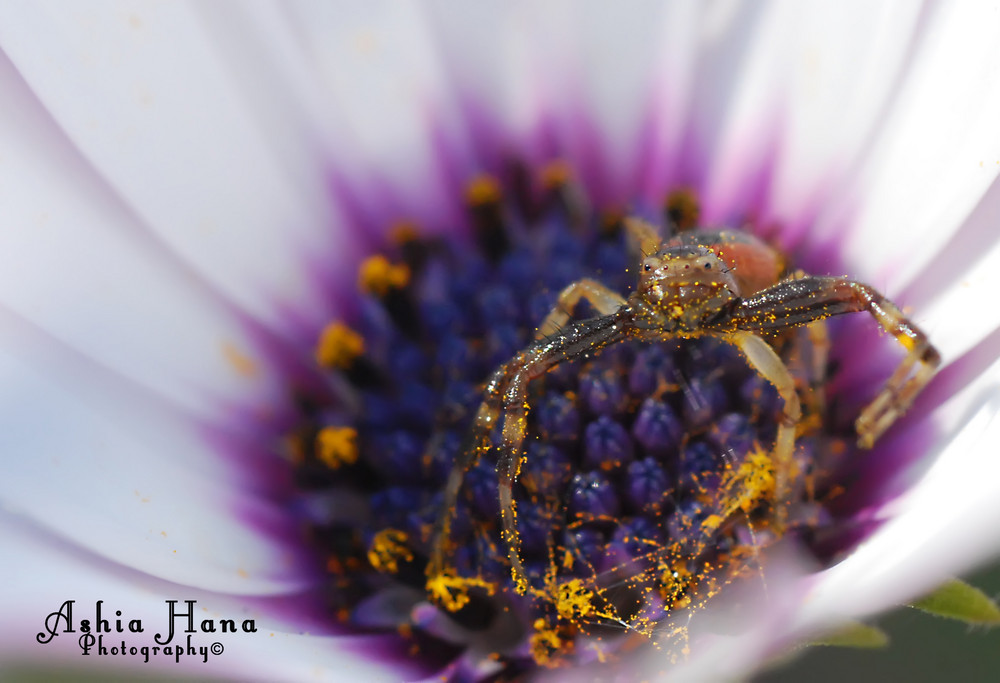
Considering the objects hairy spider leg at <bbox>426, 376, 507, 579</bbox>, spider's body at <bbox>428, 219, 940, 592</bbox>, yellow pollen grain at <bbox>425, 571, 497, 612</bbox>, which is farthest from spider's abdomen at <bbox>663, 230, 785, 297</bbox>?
yellow pollen grain at <bbox>425, 571, 497, 612</bbox>

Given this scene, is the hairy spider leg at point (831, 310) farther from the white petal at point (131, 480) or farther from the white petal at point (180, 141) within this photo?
the white petal at point (180, 141)

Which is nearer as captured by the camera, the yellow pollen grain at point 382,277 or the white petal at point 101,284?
the white petal at point 101,284

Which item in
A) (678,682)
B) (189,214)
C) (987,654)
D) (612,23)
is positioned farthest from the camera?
(612,23)

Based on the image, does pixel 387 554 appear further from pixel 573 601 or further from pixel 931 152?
pixel 931 152

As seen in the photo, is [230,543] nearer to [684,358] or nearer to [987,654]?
[684,358]

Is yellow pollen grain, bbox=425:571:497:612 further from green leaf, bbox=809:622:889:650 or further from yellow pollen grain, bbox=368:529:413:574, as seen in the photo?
green leaf, bbox=809:622:889:650

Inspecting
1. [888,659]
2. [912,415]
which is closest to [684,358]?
[912,415]

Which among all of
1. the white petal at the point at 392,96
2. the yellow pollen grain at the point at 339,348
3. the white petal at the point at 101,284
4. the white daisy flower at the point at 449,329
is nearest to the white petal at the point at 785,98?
the white daisy flower at the point at 449,329
